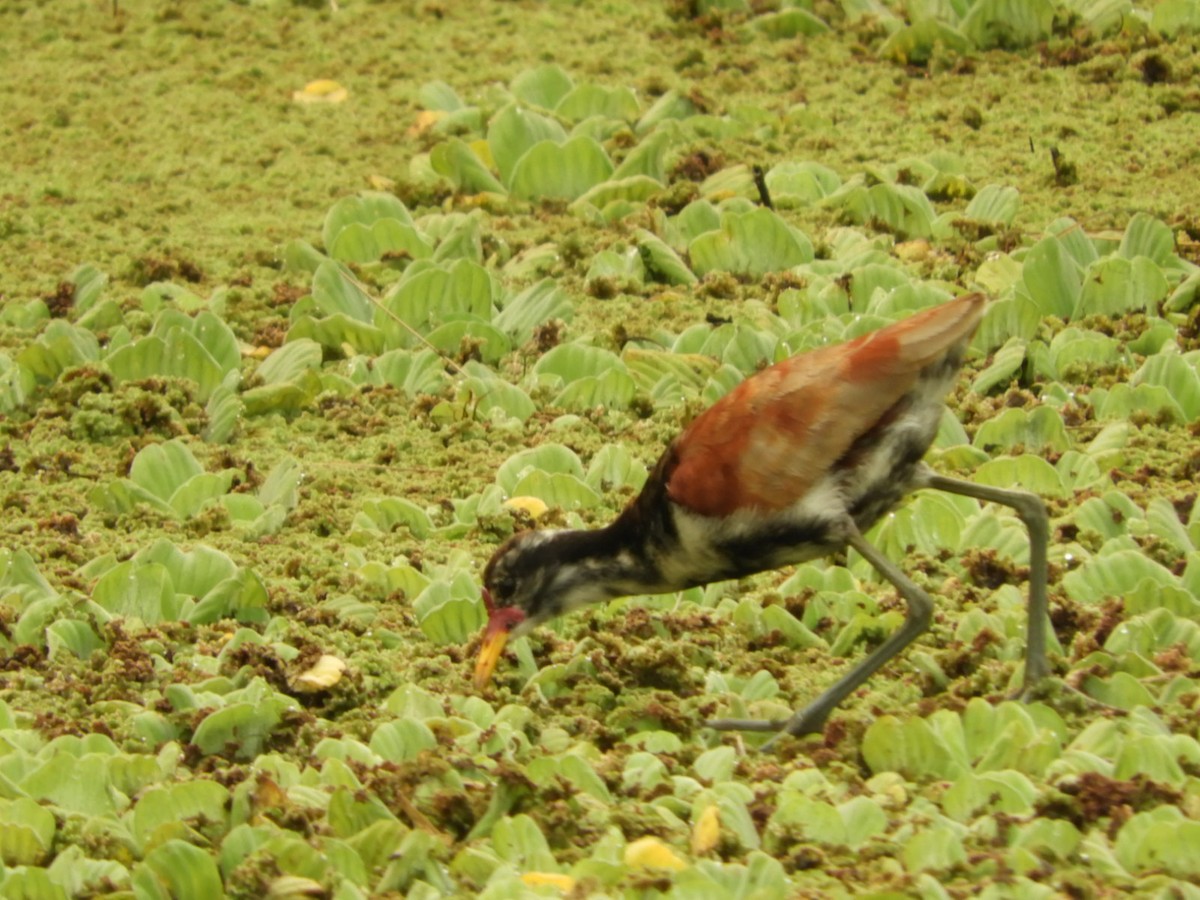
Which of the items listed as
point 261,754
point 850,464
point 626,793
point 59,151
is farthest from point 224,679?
point 59,151

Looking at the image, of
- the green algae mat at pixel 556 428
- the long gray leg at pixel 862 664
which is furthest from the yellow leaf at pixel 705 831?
the long gray leg at pixel 862 664

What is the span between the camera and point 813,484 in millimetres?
4617

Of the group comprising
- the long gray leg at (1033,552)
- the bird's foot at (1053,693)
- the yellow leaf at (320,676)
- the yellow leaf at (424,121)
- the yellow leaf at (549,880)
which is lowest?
the yellow leaf at (320,676)

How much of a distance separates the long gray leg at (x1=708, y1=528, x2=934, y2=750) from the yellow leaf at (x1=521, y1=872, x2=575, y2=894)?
0.75 m

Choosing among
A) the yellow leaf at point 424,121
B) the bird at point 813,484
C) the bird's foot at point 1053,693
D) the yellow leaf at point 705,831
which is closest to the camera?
the yellow leaf at point 705,831

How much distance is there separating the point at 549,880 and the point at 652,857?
0.75 feet

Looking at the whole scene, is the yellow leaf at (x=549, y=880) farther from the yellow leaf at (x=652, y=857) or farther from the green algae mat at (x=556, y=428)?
the yellow leaf at (x=652, y=857)

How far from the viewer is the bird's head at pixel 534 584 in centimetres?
488

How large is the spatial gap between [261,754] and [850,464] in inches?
65.9

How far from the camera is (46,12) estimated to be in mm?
9828

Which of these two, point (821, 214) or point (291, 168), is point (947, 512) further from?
point (291, 168)

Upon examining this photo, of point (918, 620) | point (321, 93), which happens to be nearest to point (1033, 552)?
point (918, 620)

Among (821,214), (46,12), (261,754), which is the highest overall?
(46,12)

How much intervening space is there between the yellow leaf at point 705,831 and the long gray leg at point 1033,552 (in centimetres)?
95
